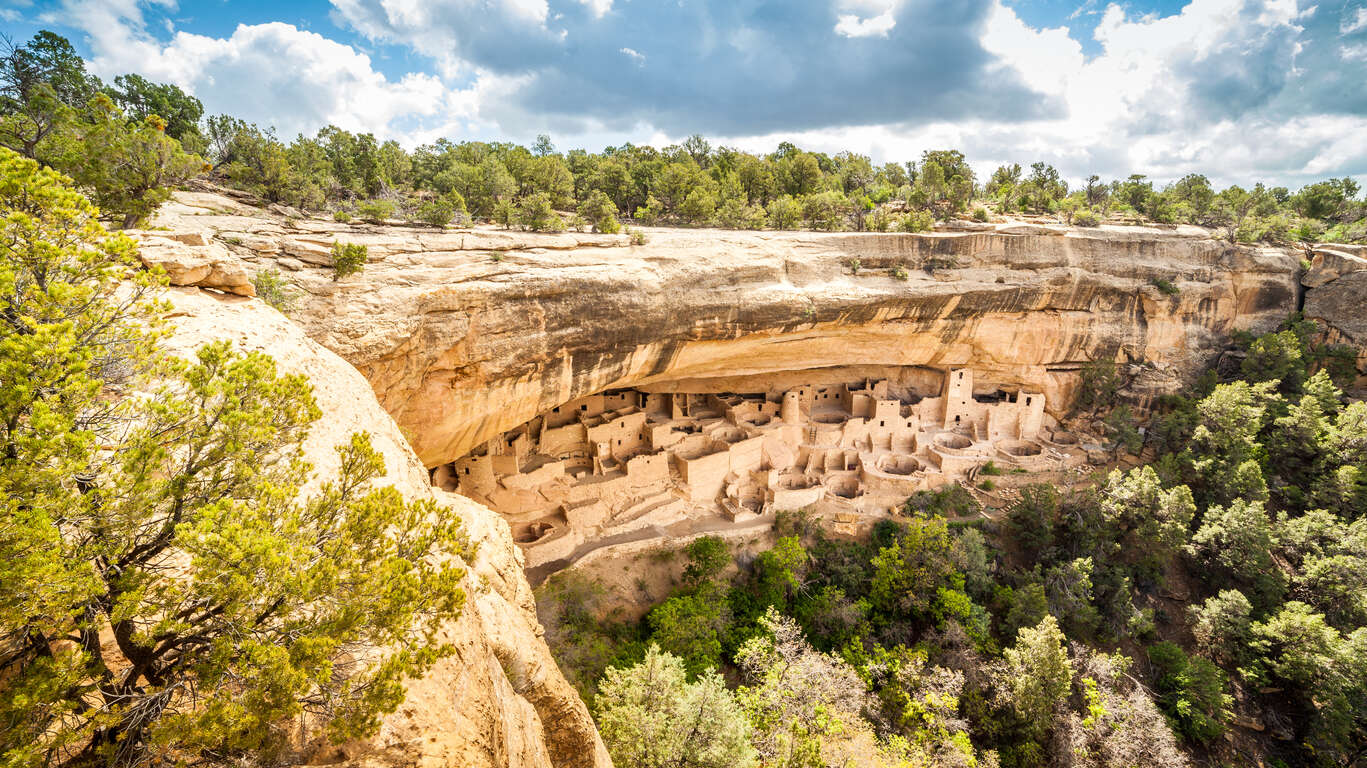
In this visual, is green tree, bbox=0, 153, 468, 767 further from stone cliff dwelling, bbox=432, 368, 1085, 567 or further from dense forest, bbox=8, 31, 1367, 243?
stone cliff dwelling, bbox=432, 368, 1085, 567

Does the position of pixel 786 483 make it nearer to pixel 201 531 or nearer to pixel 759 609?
pixel 759 609

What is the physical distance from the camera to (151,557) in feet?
9.79

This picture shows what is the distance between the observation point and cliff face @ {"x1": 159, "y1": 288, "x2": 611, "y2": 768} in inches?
133

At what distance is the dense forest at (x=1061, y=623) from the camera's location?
39.1 ft

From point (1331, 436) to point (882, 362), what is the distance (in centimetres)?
1628

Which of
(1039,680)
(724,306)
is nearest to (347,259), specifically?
(724,306)

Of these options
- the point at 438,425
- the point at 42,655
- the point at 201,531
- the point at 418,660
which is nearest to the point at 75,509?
the point at 201,531

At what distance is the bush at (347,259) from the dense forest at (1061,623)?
28.1 feet

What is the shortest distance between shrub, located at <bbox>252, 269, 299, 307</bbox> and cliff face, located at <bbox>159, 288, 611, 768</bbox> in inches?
50.5

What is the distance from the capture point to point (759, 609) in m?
15.6

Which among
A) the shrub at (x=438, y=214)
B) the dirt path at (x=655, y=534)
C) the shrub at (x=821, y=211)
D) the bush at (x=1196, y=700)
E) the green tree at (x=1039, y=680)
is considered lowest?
the bush at (x=1196, y=700)

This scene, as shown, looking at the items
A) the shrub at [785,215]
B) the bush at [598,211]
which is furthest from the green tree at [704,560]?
the shrub at [785,215]

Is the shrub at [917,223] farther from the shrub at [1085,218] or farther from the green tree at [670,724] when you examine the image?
the green tree at [670,724]

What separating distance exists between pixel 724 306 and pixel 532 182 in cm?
1334
